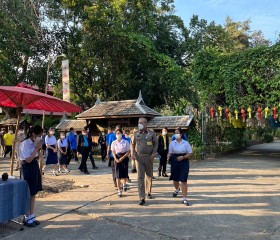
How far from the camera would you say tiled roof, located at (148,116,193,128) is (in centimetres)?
1814

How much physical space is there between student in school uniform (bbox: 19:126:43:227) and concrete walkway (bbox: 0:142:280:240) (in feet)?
0.90

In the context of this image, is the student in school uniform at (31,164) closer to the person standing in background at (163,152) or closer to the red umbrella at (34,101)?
the red umbrella at (34,101)

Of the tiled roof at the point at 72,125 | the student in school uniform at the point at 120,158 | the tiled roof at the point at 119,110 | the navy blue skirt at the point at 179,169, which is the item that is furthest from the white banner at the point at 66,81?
the tiled roof at the point at 72,125

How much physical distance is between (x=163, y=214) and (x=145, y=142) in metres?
1.66

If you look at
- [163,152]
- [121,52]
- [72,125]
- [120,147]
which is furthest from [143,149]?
[121,52]

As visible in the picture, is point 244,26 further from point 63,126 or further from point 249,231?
point 249,231

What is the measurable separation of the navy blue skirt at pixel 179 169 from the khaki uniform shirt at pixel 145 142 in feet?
1.92

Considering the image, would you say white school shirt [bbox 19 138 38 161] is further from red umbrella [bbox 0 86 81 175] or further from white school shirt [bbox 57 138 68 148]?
white school shirt [bbox 57 138 68 148]

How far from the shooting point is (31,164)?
5.77m

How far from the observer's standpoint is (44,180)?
10.0m

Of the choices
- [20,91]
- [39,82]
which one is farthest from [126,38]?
[20,91]

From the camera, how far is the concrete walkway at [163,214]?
205 inches

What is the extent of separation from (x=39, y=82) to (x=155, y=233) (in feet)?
66.3

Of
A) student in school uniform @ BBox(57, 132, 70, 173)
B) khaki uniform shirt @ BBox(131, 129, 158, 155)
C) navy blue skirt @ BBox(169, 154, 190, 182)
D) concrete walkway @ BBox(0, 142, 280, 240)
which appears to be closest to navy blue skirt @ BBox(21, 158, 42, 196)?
concrete walkway @ BBox(0, 142, 280, 240)
